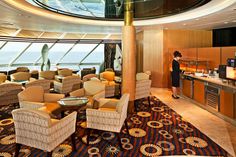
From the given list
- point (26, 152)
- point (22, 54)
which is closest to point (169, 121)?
point (26, 152)

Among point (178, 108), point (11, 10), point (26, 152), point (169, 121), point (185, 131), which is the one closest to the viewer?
point (26, 152)

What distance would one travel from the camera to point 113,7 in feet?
21.2

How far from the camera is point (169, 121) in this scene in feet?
15.9

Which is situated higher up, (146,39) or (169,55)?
(146,39)

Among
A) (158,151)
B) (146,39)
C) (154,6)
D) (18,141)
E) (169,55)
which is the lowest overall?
(158,151)

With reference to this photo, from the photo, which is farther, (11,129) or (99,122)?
(11,129)

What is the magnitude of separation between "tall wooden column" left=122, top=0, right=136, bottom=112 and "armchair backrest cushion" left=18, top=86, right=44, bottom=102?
Answer: 219 cm

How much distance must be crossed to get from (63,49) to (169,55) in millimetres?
8414

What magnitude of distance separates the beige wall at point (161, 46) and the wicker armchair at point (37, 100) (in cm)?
576

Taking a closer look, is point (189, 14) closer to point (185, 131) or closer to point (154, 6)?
point (154, 6)

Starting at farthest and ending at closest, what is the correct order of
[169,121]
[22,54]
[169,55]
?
[22,54], [169,55], [169,121]

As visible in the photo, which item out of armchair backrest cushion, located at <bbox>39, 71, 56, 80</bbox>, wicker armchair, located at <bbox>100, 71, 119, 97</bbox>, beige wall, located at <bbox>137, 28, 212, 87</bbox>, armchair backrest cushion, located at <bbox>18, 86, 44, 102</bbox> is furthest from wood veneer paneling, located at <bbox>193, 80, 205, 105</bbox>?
armchair backrest cushion, located at <bbox>39, 71, 56, 80</bbox>

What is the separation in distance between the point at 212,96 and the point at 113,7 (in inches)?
166

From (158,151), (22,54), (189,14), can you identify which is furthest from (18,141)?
(22,54)
